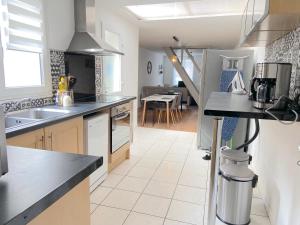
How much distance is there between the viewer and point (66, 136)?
193 cm

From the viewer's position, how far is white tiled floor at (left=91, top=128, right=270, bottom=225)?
1995 millimetres

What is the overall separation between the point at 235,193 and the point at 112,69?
288 centimetres

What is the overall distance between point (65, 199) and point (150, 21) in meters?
4.07

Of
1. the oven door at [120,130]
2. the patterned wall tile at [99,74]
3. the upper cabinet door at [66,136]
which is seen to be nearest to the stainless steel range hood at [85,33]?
the patterned wall tile at [99,74]

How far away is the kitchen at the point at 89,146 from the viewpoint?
0.79 m

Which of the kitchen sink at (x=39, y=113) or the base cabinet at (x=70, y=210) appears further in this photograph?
the kitchen sink at (x=39, y=113)

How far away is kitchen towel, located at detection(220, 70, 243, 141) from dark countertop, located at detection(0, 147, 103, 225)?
2.91 meters

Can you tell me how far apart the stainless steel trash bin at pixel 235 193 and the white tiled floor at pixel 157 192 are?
7.1 inches

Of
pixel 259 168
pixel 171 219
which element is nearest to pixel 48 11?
pixel 171 219

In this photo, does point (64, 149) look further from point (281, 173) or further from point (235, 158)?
point (281, 173)

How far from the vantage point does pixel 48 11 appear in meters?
2.43

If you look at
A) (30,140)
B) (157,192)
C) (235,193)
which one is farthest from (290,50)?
(30,140)

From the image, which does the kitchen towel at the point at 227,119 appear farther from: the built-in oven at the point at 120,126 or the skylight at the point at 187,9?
the built-in oven at the point at 120,126

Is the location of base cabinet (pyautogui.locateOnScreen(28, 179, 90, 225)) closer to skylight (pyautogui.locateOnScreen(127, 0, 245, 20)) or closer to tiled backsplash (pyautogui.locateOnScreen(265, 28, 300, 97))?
tiled backsplash (pyautogui.locateOnScreen(265, 28, 300, 97))
